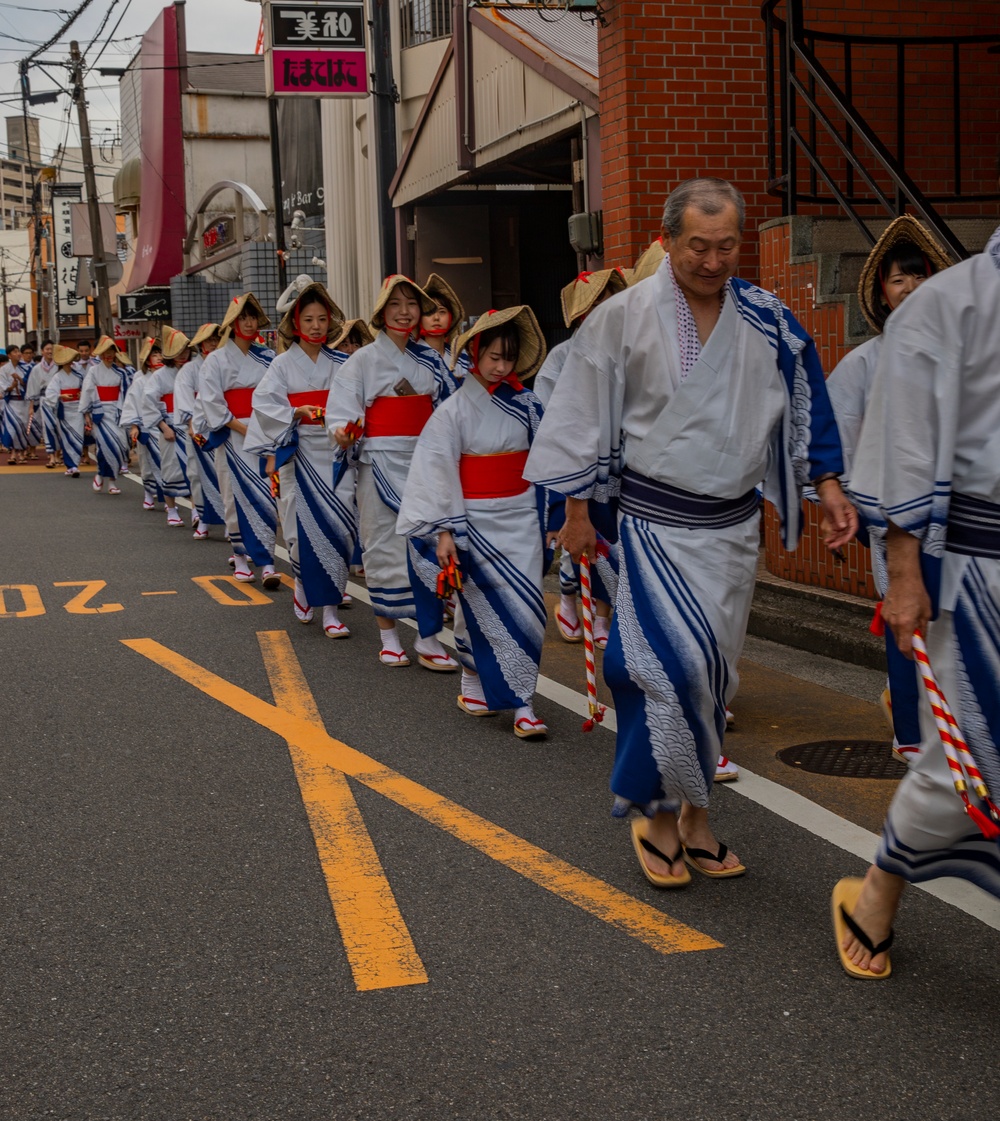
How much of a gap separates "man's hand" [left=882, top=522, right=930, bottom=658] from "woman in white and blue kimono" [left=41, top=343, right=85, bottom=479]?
1969 cm

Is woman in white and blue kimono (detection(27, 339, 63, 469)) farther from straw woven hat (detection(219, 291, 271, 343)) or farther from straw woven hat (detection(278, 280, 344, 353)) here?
straw woven hat (detection(278, 280, 344, 353))

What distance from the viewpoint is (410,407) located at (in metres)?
7.65

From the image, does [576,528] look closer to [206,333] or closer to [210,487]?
[206,333]

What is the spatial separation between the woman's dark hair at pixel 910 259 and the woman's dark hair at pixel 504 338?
161 cm

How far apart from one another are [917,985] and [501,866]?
1316 mm

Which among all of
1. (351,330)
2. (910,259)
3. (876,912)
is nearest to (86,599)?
(351,330)

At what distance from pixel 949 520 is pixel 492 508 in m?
3.14

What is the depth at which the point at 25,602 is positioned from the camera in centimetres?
966

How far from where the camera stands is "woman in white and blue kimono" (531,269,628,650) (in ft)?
23.7

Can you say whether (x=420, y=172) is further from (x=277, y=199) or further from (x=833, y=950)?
(x=833, y=950)

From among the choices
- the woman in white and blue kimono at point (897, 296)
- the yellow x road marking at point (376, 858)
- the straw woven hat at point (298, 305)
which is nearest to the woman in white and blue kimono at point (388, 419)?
the straw woven hat at point (298, 305)

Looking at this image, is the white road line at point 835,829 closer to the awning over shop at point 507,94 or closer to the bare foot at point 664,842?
the bare foot at point 664,842

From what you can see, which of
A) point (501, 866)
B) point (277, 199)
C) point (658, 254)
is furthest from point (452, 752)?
point (277, 199)

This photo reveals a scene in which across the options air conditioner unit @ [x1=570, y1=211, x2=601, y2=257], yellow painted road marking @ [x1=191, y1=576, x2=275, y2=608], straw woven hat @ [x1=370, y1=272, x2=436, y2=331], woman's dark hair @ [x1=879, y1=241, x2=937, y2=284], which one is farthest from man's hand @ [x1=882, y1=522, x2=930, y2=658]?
air conditioner unit @ [x1=570, y1=211, x2=601, y2=257]
